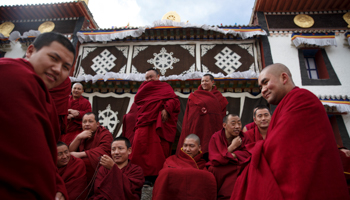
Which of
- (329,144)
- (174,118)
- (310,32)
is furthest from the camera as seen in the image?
(310,32)

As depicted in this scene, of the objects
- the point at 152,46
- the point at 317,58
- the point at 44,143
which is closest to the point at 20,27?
the point at 152,46

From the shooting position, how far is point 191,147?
2863mm

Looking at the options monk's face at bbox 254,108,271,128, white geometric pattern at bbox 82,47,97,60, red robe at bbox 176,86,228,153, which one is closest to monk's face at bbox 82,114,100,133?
red robe at bbox 176,86,228,153

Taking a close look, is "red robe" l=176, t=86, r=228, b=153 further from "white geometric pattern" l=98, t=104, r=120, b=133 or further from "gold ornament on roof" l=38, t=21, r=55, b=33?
"gold ornament on roof" l=38, t=21, r=55, b=33

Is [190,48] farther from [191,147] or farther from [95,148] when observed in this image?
[95,148]

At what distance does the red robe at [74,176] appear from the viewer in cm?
234

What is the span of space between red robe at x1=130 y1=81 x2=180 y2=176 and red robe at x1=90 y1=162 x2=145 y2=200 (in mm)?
625

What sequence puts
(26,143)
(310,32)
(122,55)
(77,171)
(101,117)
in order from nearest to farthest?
1. (26,143)
2. (77,171)
3. (101,117)
4. (310,32)
5. (122,55)

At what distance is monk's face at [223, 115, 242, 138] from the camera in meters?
2.99

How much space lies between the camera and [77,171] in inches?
98.1

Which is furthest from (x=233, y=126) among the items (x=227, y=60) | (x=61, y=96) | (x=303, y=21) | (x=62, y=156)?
(x=303, y=21)

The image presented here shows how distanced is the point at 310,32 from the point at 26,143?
7743mm

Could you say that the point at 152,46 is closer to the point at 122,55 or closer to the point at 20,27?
the point at 122,55

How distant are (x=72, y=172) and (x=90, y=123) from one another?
0.98 m
